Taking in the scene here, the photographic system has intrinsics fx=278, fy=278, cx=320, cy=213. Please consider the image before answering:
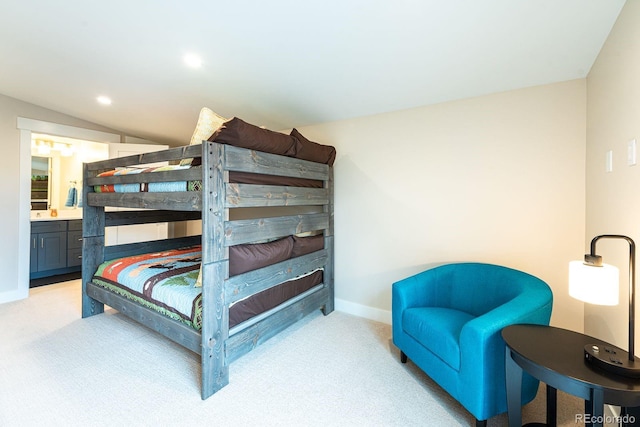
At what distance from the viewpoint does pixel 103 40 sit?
6.88ft

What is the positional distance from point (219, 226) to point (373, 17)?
1.55 m

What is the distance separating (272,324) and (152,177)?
4.73 ft

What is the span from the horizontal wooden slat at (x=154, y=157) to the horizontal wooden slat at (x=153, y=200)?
0.25m

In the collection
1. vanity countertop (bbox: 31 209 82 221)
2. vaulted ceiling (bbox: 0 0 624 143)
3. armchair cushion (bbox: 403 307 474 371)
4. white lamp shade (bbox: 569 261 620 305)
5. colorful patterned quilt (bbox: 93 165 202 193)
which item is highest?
vaulted ceiling (bbox: 0 0 624 143)

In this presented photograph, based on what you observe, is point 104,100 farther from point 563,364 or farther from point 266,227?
point 563,364

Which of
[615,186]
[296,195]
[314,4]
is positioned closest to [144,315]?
[296,195]

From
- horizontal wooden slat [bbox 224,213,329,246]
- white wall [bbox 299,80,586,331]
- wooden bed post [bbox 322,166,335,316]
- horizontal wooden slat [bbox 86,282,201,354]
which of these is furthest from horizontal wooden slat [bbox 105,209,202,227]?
Result: white wall [bbox 299,80,586,331]

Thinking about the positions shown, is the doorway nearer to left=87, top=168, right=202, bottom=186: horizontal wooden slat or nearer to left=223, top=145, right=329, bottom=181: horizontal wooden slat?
left=87, top=168, right=202, bottom=186: horizontal wooden slat

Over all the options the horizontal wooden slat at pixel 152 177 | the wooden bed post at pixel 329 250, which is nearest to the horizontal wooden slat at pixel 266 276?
the wooden bed post at pixel 329 250

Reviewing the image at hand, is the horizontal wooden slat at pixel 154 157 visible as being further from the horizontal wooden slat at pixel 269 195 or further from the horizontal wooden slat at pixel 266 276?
the horizontal wooden slat at pixel 266 276

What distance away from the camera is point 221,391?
176cm

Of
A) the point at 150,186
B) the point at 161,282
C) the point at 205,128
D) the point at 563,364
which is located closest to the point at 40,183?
the point at 150,186

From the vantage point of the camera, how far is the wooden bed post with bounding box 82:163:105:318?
2797 millimetres

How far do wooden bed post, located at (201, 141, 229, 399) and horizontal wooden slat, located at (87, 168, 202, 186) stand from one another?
127 millimetres
